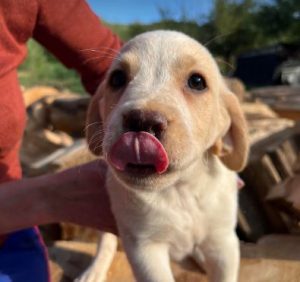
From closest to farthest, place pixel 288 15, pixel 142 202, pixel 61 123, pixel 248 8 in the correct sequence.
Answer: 1. pixel 142 202
2. pixel 61 123
3. pixel 288 15
4. pixel 248 8

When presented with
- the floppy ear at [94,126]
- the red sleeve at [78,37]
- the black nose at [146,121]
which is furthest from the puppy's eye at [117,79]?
the red sleeve at [78,37]

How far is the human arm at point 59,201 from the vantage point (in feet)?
5.04

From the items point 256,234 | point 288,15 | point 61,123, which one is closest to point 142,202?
point 256,234

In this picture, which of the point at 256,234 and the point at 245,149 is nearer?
the point at 245,149

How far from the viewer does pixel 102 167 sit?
5.11ft

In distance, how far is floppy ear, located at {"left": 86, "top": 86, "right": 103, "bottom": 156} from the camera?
4.83 feet

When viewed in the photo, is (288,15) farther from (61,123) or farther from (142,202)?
(142,202)

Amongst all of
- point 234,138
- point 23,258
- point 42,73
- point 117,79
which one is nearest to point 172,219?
point 234,138

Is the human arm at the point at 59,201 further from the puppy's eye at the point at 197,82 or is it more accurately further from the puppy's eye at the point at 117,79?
the puppy's eye at the point at 197,82

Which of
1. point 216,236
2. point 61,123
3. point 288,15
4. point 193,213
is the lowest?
point 288,15

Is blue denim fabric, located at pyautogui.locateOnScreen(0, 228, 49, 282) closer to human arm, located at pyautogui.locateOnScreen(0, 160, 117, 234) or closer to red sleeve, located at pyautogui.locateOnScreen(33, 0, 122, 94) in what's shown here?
human arm, located at pyautogui.locateOnScreen(0, 160, 117, 234)

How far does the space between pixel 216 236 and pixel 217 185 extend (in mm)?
155

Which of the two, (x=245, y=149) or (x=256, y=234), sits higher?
(x=245, y=149)

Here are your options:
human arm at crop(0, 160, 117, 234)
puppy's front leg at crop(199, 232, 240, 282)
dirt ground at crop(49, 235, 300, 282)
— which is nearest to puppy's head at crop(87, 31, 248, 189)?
human arm at crop(0, 160, 117, 234)
